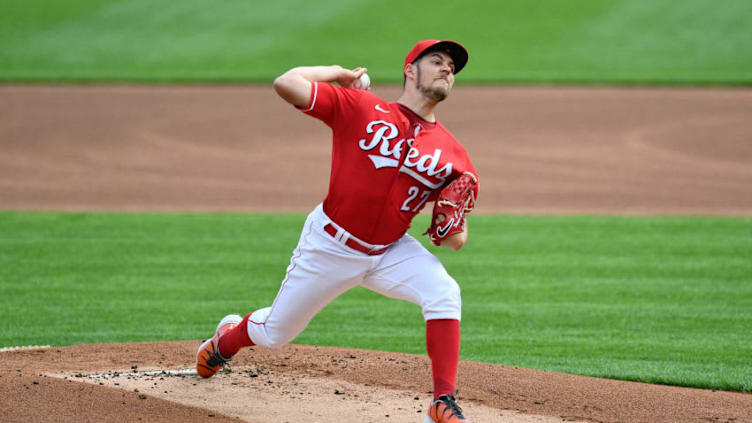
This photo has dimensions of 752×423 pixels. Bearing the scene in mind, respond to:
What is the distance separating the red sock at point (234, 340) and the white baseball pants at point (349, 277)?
31 centimetres

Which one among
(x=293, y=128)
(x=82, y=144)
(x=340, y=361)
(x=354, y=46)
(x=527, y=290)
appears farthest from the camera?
(x=354, y=46)

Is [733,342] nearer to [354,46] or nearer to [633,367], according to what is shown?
[633,367]

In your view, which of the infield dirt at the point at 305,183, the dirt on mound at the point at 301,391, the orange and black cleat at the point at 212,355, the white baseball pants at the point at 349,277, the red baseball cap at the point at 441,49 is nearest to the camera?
the white baseball pants at the point at 349,277

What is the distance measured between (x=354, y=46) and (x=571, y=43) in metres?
5.92

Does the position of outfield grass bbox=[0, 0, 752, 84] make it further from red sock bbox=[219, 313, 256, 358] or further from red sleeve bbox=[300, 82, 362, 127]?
red sleeve bbox=[300, 82, 362, 127]

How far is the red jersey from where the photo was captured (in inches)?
196

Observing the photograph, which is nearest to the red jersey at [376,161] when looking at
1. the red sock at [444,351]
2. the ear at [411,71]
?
the ear at [411,71]

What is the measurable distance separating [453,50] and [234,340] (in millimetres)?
2094

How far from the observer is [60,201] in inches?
513

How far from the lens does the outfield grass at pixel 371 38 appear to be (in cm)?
2284

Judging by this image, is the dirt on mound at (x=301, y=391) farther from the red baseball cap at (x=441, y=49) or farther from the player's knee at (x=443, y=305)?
the red baseball cap at (x=441, y=49)

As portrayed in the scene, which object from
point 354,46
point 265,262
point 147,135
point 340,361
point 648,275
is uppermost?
point 354,46

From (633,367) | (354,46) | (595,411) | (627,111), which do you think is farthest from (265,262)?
(354,46)

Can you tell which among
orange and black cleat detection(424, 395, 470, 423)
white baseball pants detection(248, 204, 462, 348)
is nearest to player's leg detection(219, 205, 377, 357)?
white baseball pants detection(248, 204, 462, 348)
